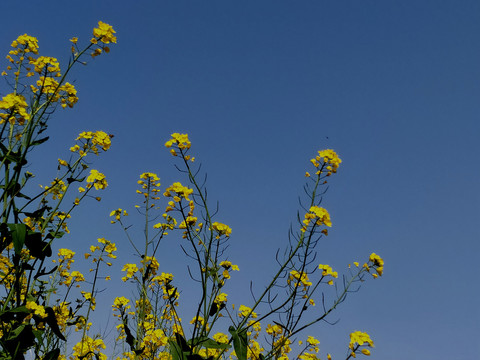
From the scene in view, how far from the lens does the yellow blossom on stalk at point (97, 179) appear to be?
387 centimetres

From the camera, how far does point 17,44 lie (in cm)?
359

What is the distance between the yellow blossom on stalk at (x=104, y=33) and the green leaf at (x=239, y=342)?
7.14 feet

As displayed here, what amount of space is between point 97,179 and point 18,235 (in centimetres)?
143

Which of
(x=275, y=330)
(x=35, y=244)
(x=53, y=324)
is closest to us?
(x=35, y=244)

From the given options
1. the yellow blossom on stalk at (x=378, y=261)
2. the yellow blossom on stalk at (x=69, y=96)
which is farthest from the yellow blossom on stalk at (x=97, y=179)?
the yellow blossom on stalk at (x=378, y=261)

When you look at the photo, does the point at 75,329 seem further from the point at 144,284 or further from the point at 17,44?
the point at 17,44

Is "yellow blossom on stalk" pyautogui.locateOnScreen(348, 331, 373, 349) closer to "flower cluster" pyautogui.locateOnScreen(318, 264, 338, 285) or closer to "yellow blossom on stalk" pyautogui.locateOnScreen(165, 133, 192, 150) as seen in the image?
"flower cluster" pyautogui.locateOnScreen(318, 264, 338, 285)

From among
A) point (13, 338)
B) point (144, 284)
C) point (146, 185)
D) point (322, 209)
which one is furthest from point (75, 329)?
point (322, 209)

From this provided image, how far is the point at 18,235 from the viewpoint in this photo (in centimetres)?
249

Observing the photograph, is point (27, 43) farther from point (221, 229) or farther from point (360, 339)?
point (360, 339)

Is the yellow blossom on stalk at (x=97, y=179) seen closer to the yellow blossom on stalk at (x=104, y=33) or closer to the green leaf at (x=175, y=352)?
the yellow blossom on stalk at (x=104, y=33)

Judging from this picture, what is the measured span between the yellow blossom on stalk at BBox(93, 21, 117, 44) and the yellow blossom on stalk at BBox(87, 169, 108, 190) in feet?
3.62

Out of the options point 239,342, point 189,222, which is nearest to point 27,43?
point 189,222

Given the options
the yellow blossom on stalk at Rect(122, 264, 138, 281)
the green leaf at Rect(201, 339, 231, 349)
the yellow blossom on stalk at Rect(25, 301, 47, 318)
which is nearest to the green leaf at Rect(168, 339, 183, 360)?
the green leaf at Rect(201, 339, 231, 349)
